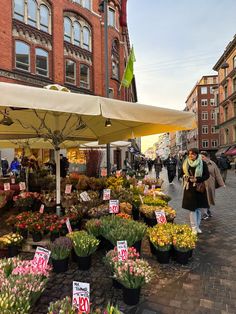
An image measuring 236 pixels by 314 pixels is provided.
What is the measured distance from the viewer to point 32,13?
1755 cm

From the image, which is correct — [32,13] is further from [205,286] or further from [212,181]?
[205,286]

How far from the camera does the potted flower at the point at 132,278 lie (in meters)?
2.86

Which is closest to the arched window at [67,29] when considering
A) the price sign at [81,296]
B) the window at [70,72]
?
the window at [70,72]

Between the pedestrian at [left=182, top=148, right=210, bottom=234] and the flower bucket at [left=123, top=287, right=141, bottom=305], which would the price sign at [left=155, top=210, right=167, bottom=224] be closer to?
the pedestrian at [left=182, top=148, right=210, bottom=234]

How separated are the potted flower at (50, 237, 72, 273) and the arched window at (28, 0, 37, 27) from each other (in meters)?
18.0

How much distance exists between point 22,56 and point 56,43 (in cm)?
347

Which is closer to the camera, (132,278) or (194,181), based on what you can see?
(132,278)

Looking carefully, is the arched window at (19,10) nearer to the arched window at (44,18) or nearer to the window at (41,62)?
the arched window at (44,18)

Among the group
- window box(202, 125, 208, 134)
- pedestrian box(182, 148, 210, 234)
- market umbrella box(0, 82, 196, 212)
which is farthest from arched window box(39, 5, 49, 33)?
window box(202, 125, 208, 134)

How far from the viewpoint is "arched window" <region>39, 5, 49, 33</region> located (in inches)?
718

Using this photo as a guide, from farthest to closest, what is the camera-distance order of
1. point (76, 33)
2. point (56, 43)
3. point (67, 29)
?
point (76, 33)
point (67, 29)
point (56, 43)

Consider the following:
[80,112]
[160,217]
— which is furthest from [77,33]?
[80,112]

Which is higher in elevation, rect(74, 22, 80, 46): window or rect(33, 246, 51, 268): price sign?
rect(74, 22, 80, 46): window

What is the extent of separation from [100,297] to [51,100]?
2470 mm
